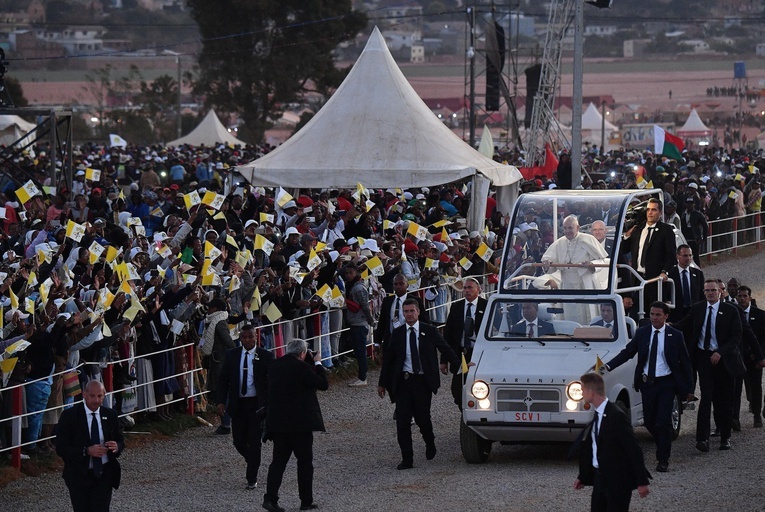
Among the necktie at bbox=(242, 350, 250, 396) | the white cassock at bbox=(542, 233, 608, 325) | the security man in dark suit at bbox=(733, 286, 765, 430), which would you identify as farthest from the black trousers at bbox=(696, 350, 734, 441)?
the necktie at bbox=(242, 350, 250, 396)

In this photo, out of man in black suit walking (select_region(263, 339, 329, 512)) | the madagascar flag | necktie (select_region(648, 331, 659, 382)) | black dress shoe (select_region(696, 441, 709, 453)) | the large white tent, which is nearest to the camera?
man in black suit walking (select_region(263, 339, 329, 512))

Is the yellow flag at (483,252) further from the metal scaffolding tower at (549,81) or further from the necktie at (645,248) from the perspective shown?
the metal scaffolding tower at (549,81)

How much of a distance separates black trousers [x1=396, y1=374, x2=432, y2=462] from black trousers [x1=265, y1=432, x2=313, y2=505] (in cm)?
165

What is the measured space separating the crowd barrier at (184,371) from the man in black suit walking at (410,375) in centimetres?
204

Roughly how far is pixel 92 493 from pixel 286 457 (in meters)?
1.98

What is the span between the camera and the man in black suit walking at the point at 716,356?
13477 mm

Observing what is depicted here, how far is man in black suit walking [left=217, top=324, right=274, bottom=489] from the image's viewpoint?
1211cm

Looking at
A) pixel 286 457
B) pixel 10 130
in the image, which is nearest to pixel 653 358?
pixel 286 457

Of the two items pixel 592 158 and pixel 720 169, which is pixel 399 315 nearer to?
pixel 720 169

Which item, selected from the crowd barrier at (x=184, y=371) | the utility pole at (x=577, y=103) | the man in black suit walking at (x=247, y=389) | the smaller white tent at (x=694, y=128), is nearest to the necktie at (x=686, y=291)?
the crowd barrier at (x=184, y=371)

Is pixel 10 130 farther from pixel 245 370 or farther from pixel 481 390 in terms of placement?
pixel 481 390

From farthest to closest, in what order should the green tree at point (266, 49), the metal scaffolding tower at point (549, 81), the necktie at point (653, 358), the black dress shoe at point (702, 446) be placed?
the green tree at point (266, 49)
the metal scaffolding tower at point (549, 81)
the black dress shoe at point (702, 446)
the necktie at point (653, 358)

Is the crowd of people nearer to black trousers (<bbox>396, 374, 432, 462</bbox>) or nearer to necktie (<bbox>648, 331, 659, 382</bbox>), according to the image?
black trousers (<bbox>396, 374, 432, 462</bbox>)

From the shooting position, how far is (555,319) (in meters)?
13.6
